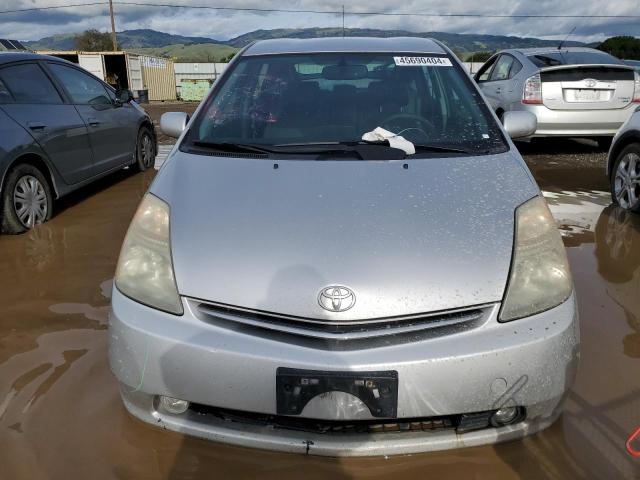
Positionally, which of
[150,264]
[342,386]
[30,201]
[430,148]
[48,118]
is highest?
[430,148]

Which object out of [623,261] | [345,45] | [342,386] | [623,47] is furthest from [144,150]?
[623,47]

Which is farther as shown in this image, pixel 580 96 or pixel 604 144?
pixel 604 144

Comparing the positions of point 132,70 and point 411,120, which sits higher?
point 411,120

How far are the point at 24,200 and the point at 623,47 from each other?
134 feet

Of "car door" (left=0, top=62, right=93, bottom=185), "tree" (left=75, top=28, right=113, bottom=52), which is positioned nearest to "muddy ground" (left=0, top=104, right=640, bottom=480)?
"car door" (left=0, top=62, right=93, bottom=185)

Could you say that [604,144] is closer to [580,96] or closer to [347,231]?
[580,96]

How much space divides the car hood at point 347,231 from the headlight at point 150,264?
42 millimetres

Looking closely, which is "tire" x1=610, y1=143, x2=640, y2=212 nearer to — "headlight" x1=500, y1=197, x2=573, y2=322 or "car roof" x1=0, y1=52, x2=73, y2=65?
"headlight" x1=500, y1=197, x2=573, y2=322

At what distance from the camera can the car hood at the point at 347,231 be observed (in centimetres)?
176

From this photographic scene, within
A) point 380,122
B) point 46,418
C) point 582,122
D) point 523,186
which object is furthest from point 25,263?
point 582,122

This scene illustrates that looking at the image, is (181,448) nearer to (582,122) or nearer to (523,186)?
(523,186)

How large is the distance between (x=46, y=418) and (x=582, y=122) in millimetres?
7191

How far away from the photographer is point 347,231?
76.1 inches

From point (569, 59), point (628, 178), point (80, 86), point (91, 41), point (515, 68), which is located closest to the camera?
point (628, 178)
